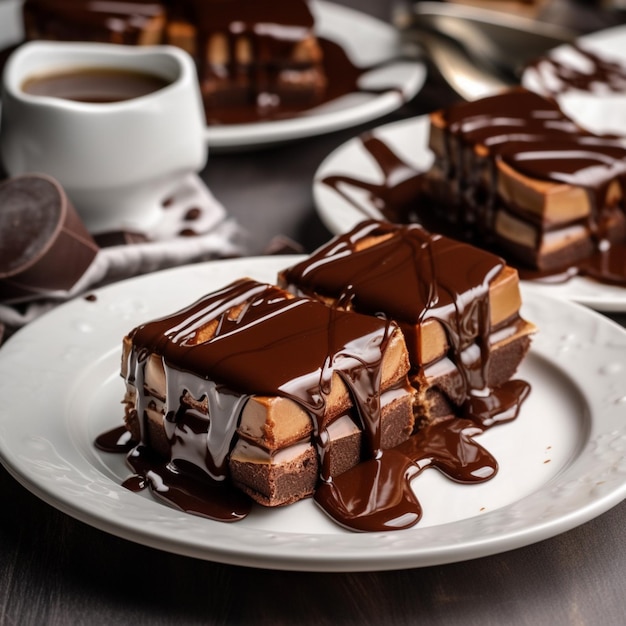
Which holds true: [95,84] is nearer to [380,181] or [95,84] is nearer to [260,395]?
[380,181]

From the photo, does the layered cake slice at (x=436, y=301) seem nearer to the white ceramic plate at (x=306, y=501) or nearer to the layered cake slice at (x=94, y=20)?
the white ceramic plate at (x=306, y=501)

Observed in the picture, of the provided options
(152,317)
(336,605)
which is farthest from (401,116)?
(336,605)

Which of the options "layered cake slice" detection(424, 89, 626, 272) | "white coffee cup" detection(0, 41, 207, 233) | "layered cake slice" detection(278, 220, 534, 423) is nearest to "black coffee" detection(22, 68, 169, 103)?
"white coffee cup" detection(0, 41, 207, 233)

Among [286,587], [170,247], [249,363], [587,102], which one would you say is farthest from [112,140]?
[587,102]

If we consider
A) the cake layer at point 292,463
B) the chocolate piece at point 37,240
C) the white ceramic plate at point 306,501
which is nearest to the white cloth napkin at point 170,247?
the chocolate piece at point 37,240

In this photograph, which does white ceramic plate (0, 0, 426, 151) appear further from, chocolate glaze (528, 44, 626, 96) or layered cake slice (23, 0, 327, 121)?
chocolate glaze (528, 44, 626, 96)

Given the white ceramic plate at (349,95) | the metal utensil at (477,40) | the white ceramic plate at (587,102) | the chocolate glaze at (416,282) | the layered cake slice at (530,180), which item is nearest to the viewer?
the chocolate glaze at (416,282)
